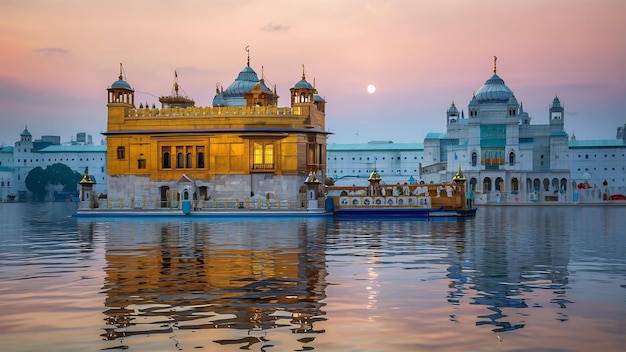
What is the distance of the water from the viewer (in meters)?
10.5

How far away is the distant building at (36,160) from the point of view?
147 metres

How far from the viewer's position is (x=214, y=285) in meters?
15.7

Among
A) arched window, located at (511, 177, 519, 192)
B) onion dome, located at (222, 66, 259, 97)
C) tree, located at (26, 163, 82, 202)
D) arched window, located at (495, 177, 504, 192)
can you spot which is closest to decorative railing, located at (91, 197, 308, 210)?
onion dome, located at (222, 66, 259, 97)

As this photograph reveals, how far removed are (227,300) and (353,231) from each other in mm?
20807

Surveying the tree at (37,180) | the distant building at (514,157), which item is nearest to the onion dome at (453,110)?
the distant building at (514,157)

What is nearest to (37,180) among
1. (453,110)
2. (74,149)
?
(74,149)

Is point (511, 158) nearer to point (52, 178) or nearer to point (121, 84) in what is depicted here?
point (121, 84)

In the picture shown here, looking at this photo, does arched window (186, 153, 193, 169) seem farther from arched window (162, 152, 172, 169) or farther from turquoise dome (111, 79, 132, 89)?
turquoise dome (111, 79, 132, 89)

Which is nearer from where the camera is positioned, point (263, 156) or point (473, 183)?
point (263, 156)

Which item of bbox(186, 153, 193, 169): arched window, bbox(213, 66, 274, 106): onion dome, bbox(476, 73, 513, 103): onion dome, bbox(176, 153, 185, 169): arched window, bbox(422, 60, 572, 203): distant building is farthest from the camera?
bbox(476, 73, 513, 103): onion dome

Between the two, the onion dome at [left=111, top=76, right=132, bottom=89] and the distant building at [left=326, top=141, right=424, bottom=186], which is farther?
the distant building at [left=326, top=141, right=424, bottom=186]

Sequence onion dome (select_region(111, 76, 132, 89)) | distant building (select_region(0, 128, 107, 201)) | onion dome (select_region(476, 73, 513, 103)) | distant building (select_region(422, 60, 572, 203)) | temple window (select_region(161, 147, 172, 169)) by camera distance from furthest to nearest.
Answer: distant building (select_region(0, 128, 107, 201))
onion dome (select_region(476, 73, 513, 103))
distant building (select_region(422, 60, 572, 203))
onion dome (select_region(111, 76, 132, 89))
temple window (select_region(161, 147, 172, 169))

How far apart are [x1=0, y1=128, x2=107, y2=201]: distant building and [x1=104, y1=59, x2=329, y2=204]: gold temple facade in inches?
3661

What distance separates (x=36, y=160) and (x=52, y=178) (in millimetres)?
16941
